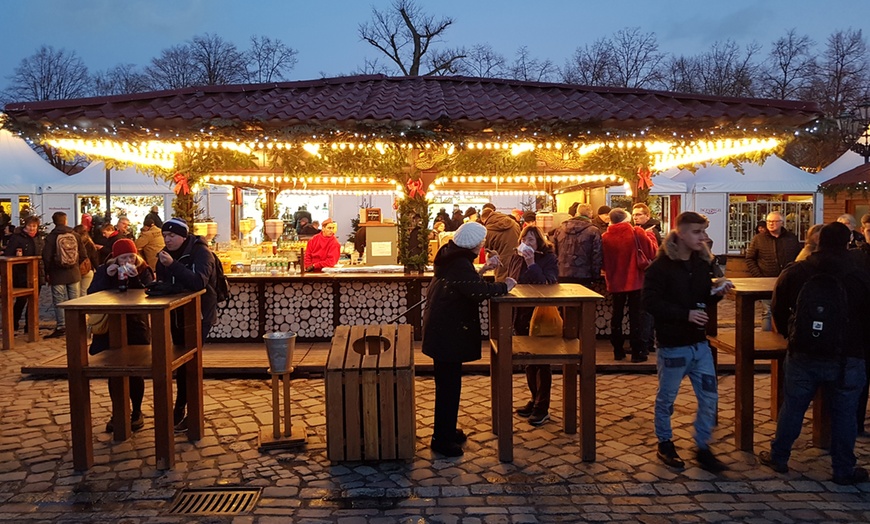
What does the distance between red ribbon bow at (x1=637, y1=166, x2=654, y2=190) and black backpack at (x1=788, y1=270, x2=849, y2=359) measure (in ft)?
20.0

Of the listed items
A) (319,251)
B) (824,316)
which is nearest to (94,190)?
(319,251)

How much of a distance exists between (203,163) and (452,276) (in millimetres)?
6134

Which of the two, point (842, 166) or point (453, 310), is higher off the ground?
point (842, 166)

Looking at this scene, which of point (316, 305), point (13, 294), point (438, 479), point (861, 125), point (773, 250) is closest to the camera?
point (438, 479)

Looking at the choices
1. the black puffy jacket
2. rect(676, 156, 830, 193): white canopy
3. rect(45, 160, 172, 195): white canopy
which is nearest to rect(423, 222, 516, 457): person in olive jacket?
the black puffy jacket

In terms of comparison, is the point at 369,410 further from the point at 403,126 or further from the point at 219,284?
the point at 403,126

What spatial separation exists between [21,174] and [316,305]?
1367cm

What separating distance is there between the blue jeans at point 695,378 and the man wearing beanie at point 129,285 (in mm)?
3860

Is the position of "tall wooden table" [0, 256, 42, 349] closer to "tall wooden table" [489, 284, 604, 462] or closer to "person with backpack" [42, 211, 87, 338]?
"person with backpack" [42, 211, 87, 338]

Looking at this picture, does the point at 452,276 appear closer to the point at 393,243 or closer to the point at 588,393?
the point at 588,393

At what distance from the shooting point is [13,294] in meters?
9.11

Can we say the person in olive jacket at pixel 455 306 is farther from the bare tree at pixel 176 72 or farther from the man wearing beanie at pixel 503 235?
the bare tree at pixel 176 72

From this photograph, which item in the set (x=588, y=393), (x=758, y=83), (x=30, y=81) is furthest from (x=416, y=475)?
(x=30, y=81)

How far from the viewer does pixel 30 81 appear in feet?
117
